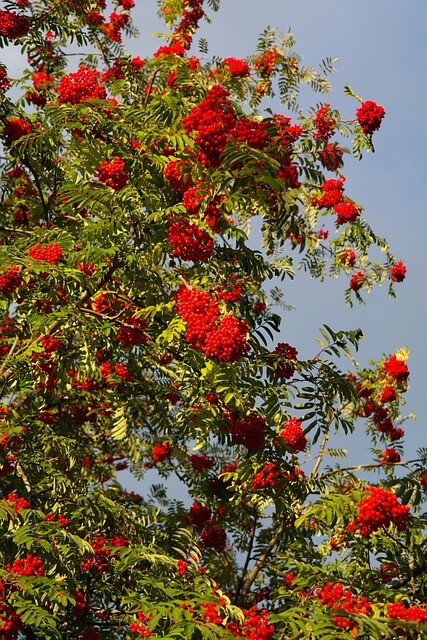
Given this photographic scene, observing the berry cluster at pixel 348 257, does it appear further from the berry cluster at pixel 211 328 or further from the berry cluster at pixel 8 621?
the berry cluster at pixel 8 621

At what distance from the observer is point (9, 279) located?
6805mm

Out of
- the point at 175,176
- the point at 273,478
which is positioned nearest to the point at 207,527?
the point at 273,478

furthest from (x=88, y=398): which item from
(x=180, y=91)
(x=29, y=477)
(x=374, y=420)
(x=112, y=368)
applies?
(x=374, y=420)

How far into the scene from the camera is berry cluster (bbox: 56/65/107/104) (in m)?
8.01

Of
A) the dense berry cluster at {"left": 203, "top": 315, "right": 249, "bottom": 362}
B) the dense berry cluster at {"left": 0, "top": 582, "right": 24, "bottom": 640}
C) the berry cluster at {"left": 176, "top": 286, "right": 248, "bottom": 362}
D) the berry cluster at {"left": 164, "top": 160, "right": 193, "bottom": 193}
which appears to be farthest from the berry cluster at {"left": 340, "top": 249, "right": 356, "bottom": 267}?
the dense berry cluster at {"left": 0, "top": 582, "right": 24, "bottom": 640}

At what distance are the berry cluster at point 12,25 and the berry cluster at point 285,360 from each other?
5.25 m

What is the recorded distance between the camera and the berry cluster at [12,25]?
915 cm

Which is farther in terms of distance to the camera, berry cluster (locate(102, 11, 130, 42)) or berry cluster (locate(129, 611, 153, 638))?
berry cluster (locate(102, 11, 130, 42))

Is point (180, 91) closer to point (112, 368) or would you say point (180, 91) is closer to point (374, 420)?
point (112, 368)

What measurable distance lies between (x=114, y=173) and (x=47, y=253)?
95 cm

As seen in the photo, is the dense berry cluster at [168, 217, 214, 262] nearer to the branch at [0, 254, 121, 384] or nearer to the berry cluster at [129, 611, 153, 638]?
the branch at [0, 254, 121, 384]

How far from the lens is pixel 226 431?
6.89 meters

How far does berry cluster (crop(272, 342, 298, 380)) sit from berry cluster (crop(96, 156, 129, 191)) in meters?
2.21

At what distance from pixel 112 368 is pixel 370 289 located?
5.47 meters
